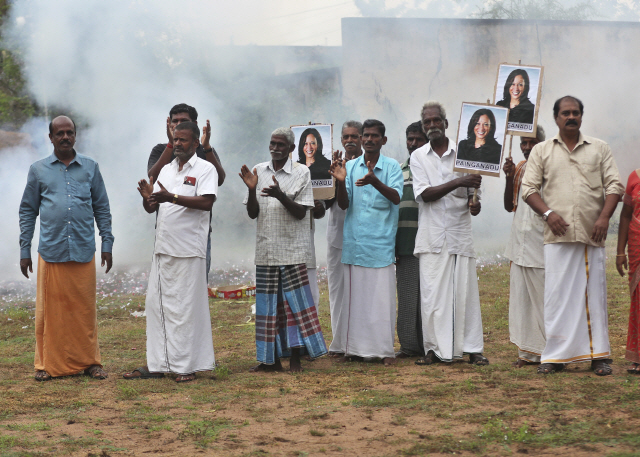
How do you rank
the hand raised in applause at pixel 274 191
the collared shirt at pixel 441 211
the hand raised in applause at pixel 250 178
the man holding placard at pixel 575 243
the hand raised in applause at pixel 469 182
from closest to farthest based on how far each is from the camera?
the man holding placard at pixel 575 243 → the hand raised in applause at pixel 274 191 → the hand raised in applause at pixel 250 178 → the hand raised in applause at pixel 469 182 → the collared shirt at pixel 441 211

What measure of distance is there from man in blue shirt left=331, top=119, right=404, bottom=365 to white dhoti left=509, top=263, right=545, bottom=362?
1.11 m

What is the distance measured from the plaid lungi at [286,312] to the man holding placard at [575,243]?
197cm

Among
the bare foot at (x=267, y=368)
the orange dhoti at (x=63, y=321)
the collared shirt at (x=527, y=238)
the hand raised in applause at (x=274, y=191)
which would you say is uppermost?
the hand raised in applause at (x=274, y=191)

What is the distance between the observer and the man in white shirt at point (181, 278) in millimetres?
5762

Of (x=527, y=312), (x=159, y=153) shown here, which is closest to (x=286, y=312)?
(x=159, y=153)

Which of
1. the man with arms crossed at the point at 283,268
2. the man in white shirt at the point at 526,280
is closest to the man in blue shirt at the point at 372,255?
the man with arms crossed at the point at 283,268

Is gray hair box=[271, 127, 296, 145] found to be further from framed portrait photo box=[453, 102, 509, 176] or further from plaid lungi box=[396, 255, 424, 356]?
plaid lungi box=[396, 255, 424, 356]

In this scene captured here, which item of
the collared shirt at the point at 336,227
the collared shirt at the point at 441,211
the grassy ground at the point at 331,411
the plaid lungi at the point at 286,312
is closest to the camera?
the grassy ground at the point at 331,411

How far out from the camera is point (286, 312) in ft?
20.0

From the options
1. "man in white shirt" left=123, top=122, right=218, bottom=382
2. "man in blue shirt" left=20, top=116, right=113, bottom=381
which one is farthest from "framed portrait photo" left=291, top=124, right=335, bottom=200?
"man in blue shirt" left=20, top=116, right=113, bottom=381

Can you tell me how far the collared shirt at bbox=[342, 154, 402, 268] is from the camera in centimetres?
A: 639

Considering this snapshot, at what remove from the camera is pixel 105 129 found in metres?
14.2

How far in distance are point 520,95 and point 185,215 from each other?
319 centimetres

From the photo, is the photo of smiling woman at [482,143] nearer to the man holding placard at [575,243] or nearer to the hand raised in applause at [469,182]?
the hand raised in applause at [469,182]
